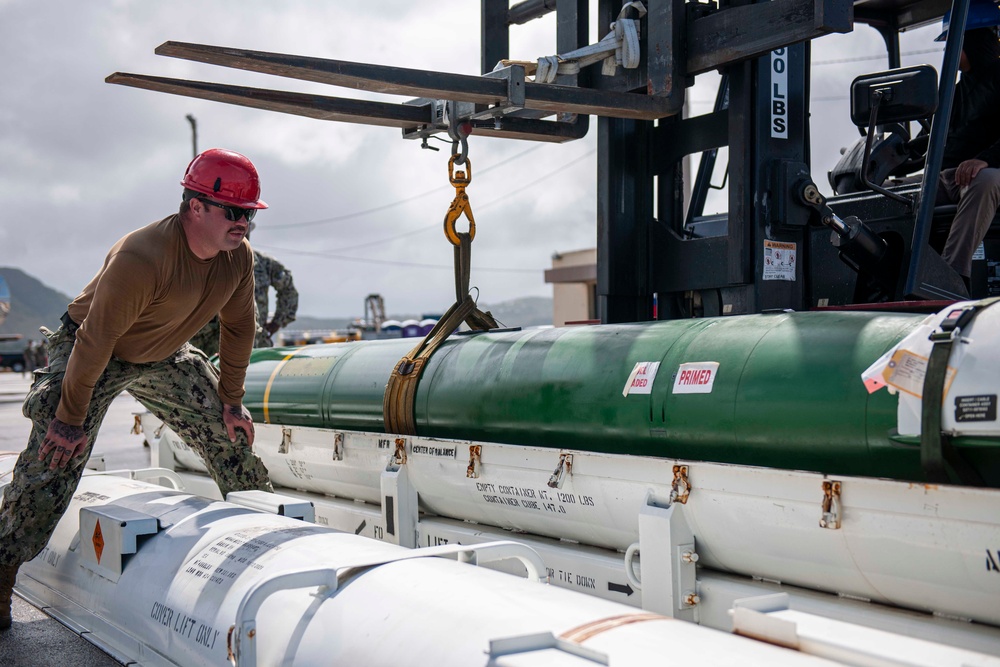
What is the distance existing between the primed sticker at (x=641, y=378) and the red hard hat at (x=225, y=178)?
184cm

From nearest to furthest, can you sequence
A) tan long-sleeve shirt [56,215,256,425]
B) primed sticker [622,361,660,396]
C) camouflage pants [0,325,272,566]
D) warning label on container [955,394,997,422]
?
warning label on container [955,394,997,422] < primed sticker [622,361,660,396] < tan long-sleeve shirt [56,215,256,425] < camouflage pants [0,325,272,566]

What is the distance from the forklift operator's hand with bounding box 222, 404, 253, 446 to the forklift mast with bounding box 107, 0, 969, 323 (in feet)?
5.13

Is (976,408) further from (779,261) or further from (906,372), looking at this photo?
(779,261)

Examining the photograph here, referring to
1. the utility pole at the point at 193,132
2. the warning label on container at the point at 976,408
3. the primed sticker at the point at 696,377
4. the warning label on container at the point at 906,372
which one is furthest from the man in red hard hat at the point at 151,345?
the utility pole at the point at 193,132

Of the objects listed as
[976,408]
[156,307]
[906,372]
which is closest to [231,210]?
[156,307]

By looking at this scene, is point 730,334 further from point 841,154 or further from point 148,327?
point 148,327

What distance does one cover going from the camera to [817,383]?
10.7 ft

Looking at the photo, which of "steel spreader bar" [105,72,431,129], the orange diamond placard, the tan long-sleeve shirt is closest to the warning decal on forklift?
"steel spreader bar" [105,72,431,129]

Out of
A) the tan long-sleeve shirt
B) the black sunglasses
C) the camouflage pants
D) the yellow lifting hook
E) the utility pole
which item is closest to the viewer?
the tan long-sleeve shirt

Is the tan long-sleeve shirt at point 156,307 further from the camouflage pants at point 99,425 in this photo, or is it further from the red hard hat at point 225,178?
the red hard hat at point 225,178

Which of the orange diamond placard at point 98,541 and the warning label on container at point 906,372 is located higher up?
the warning label on container at point 906,372

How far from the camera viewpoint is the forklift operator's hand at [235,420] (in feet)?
16.5

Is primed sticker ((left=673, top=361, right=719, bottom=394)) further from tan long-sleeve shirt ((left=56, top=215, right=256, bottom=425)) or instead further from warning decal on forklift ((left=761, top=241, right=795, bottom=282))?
tan long-sleeve shirt ((left=56, top=215, right=256, bottom=425))

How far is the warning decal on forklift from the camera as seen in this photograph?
4512mm
